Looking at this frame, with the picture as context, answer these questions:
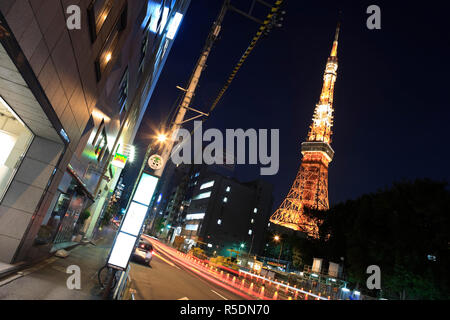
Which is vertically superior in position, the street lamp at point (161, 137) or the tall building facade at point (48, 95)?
the street lamp at point (161, 137)

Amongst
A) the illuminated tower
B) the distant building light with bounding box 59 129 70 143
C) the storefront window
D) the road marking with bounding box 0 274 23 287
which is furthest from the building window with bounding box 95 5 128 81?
the illuminated tower

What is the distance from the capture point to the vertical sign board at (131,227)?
26.3 ft

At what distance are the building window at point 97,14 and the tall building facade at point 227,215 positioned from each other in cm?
6398

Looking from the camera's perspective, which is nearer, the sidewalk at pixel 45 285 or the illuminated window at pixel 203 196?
the sidewalk at pixel 45 285

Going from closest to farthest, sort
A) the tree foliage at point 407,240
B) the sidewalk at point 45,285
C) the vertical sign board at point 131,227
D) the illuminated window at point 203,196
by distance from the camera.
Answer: the sidewalk at point 45,285
the vertical sign board at point 131,227
the tree foliage at point 407,240
the illuminated window at point 203,196

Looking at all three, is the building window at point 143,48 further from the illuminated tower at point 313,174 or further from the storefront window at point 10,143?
the illuminated tower at point 313,174

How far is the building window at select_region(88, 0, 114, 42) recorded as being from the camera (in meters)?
6.75

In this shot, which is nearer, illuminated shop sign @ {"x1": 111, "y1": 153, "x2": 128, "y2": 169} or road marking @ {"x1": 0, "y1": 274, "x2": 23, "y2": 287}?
road marking @ {"x1": 0, "y1": 274, "x2": 23, "y2": 287}

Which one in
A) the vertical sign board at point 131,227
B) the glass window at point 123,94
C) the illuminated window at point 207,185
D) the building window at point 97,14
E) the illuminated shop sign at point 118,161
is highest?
the illuminated window at point 207,185

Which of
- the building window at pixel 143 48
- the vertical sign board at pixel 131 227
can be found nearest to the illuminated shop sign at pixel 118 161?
the building window at pixel 143 48

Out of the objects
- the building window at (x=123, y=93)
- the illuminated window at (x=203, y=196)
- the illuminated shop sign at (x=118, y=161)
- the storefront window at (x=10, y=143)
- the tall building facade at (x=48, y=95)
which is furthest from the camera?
the illuminated window at (x=203, y=196)

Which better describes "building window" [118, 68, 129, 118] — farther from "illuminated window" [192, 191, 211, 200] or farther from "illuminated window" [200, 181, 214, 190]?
"illuminated window" [200, 181, 214, 190]

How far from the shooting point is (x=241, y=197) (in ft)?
251

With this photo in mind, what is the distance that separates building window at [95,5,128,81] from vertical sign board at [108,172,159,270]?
161 inches
